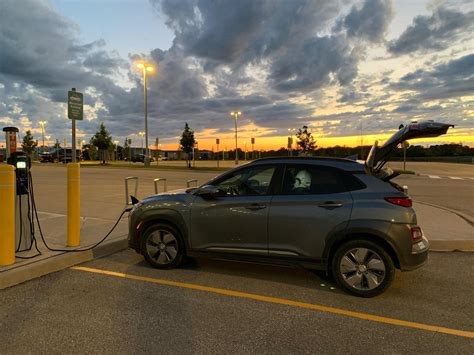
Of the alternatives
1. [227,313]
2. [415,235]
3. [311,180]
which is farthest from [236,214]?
[415,235]

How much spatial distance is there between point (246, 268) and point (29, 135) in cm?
7558

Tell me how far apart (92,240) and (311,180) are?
4100 millimetres

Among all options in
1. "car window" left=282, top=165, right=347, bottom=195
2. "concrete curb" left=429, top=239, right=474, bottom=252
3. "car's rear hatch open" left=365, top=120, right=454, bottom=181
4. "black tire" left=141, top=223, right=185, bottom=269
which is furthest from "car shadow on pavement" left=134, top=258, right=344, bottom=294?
"concrete curb" left=429, top=239, right=474, bottom=252

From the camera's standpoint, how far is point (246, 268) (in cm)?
558

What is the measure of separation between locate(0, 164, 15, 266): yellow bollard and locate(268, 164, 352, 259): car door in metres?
3.49

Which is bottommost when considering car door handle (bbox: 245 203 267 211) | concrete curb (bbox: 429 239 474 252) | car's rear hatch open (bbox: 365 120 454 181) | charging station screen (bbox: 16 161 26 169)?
concrete curb (bbox: 429 239 474 252)

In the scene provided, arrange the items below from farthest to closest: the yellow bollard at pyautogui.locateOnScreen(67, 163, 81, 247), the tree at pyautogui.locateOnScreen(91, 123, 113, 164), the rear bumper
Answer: the tree at pyautogui.locateOnScreen(91, 123, 113, 164) < the yellow bollard at pyautogui.locateOnScreen(67, 163, 81, 247) < the rear bumper

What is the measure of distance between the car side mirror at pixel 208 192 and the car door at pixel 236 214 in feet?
0.15

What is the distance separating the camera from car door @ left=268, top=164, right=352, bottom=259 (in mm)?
4555

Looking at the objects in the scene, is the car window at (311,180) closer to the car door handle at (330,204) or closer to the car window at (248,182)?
the car door handle at (330,204)

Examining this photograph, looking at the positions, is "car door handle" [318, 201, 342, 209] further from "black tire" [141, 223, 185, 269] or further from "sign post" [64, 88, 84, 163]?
"sign post" [64, 88, 84, 163]

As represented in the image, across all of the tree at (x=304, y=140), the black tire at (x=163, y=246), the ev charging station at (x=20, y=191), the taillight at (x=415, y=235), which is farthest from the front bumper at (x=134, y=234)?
the tree at (x=304, y=140)

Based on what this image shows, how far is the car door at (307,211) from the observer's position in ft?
14.9

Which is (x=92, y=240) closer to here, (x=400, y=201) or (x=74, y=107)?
(x=74, y=107)
